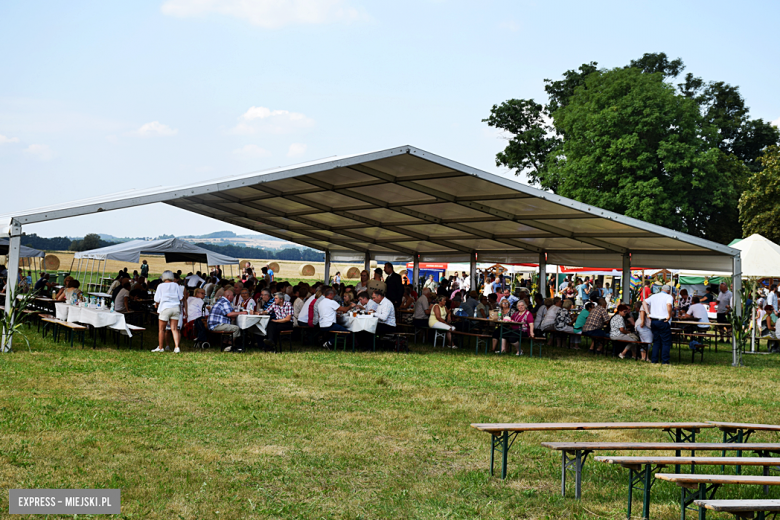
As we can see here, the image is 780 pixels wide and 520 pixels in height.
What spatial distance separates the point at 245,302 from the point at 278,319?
0.66m

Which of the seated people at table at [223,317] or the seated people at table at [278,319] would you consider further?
the seated people at table at [278,319]

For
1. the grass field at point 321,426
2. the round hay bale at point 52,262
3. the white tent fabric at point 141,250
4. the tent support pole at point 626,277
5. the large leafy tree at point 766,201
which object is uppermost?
the large leafy tree at point 766,201

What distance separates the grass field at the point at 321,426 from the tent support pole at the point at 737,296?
167 cm

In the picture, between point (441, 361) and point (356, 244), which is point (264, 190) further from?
point (356, 244)

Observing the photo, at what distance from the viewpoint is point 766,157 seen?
92.7 ft

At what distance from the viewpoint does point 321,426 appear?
21.4 ft

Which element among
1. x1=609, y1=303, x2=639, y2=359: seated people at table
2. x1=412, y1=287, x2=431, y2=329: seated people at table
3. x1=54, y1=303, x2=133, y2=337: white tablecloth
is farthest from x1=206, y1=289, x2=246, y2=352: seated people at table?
x1=609, y1=303, x2=639, y2=359: seated people at table

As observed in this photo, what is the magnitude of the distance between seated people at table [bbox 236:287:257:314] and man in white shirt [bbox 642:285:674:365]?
23.4ft

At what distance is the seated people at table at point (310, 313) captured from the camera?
13.0 meters

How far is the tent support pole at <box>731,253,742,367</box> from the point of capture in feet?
42.0

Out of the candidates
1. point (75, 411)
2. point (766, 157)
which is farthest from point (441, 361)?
point (766, 157)

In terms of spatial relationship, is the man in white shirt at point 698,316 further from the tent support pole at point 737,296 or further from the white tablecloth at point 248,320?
the white tablecloth at point 248,320

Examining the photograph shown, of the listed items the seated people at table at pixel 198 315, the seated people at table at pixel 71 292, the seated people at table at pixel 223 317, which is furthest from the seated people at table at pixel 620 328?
the seated people at table at pixel 71 292

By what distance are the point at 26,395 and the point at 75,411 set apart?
A: 1.01 meters
